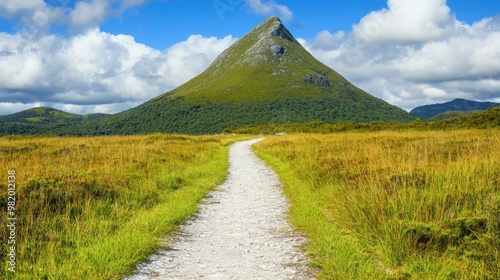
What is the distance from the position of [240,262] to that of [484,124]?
2191 inches

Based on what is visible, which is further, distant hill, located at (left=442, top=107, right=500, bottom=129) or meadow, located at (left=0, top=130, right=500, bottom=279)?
distant hill, located at (left=442, top=107, right=500, bottom=129)

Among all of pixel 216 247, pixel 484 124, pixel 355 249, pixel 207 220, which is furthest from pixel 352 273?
pixel 484 124

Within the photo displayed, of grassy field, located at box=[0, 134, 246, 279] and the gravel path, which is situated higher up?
grassy field, located at box=[0, 134, 246, 279]

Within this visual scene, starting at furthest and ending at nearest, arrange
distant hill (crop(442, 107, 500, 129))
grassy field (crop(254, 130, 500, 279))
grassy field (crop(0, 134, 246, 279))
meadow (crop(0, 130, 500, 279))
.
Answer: distant hill (crop(442, 107, 500, 129)) → grassy field (crop(0, 134, 246, 279)) → meadow (crop(0, 130, 500, 279)) → grassy field (crop(254, 130, 500, 279))

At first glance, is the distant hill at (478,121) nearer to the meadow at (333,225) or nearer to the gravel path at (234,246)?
the meadow at (333,225)

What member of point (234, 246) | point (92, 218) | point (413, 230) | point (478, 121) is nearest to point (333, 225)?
point (413, 230)

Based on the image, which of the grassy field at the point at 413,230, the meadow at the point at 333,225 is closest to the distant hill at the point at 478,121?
the meadow at the point at 333,225

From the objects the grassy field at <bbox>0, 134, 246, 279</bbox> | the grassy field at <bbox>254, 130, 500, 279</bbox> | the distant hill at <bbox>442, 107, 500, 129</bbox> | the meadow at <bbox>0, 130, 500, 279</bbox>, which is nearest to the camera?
the grassy field at <bbox>254, 130, 500, 279</bbox>

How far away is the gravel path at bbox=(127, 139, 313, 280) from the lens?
17.1 ft

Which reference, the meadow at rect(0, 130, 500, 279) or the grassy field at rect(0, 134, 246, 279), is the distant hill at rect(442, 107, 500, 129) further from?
the grassy field at rect(0, 134, 246, 279)

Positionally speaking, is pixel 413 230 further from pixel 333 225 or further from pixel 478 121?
pixel 478 121

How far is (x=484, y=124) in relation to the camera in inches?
1943

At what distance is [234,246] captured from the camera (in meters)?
6.52

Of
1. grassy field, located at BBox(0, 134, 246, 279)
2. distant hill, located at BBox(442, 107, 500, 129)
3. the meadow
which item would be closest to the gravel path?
the meadow
